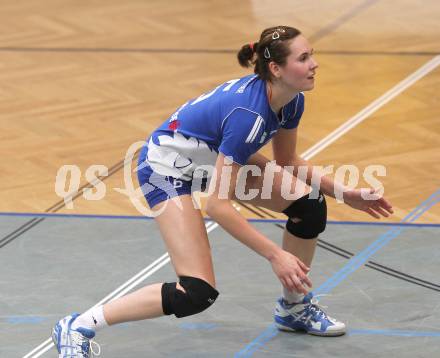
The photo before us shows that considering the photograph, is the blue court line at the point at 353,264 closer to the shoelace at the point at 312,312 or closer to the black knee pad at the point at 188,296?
the shoelace at the point at 312,312

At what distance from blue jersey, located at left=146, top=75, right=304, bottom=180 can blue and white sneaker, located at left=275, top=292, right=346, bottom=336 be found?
0.73 meters

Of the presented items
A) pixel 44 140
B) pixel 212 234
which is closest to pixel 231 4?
pixel 44 140

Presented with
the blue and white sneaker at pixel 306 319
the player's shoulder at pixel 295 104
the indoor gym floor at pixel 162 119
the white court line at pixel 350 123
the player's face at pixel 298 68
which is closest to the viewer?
the player's face at pixel 298 68

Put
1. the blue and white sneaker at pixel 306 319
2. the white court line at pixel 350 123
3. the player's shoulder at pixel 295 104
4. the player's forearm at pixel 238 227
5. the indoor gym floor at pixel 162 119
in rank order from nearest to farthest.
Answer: the player's forearm at pixel 238 227
the player's shoulder at pixel 295 104
the blue and white sneaker at pixel 306 319
the indoor gym floor at pixel 162 119
the white court line at pixel 350 123

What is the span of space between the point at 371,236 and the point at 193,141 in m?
1.55

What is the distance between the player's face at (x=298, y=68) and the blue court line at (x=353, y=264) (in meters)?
1.10

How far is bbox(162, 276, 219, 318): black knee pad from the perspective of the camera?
427 cm

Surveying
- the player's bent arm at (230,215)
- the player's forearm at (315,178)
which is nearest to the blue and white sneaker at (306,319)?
the player's forearm at (315,178)

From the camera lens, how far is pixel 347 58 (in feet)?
27.3

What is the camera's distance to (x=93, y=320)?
4.43 m

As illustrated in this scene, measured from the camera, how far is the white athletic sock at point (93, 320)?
4.41 metres

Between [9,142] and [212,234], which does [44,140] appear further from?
[212,234]

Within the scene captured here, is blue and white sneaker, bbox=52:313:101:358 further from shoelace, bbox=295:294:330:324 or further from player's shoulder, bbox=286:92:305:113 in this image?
player's shoulder, bbox=286:92:305:113

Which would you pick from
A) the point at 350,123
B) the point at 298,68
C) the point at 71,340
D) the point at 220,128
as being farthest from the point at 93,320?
the point at 350,123
